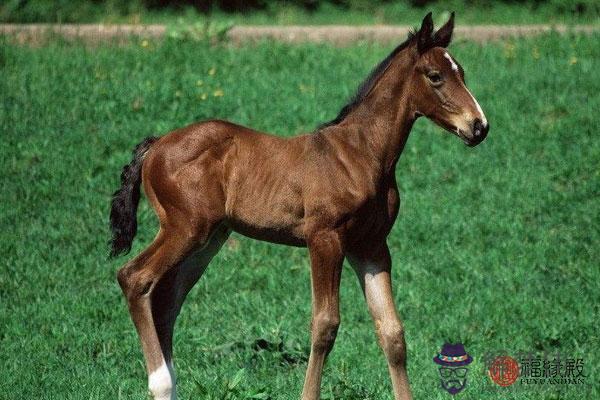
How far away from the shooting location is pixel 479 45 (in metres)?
12.5

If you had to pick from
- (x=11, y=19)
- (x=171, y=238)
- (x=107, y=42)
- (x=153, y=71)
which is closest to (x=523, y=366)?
(x=171, y=238)

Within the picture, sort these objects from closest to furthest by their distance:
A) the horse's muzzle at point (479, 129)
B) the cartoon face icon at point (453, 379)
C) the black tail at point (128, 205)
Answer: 1. the horse's muzzle at point (479, 129)
2. the black tail at point (128, 205)
3. the cartoon face icon at point (453, 379)

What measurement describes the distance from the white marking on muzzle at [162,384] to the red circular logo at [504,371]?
225cm

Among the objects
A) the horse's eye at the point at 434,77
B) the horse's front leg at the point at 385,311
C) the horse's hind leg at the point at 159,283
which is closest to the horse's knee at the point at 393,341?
the horse's front leg at the point at 385,311

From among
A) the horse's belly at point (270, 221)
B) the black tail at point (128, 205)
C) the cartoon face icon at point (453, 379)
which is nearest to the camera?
the horse's belly at point (270, 221)

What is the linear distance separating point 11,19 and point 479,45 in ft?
17.5

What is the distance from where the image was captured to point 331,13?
1523cm

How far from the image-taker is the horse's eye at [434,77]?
545cm

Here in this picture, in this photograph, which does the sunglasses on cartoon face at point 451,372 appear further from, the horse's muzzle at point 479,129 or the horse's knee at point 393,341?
the horse's muzzle at point 479,129

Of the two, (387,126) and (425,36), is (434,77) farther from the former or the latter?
(387,126)

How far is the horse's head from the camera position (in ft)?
17.6

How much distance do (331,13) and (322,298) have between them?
10.1 metres

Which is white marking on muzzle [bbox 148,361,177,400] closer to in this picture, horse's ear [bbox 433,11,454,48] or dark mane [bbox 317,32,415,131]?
dark mane [bbox 317,32,415,131]

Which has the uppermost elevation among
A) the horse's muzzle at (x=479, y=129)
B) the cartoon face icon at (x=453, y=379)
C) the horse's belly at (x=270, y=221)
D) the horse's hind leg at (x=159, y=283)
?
the horse's muzzle at (x=479, y=129)
